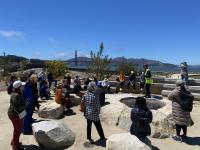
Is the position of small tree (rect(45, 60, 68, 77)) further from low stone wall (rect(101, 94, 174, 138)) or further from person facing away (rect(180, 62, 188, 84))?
low stone wall (rect(101, 94, 174, 138))

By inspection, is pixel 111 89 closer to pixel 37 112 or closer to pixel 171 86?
pixel 171 86

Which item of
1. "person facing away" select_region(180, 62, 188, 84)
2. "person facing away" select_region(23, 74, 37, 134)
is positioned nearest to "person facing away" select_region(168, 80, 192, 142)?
"person facing away" select_region(23, 74, 37, 134)

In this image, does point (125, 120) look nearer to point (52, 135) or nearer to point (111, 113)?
point (111, 113)

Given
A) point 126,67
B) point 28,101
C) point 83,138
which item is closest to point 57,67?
point 126,67

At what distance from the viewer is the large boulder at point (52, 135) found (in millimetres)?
9844

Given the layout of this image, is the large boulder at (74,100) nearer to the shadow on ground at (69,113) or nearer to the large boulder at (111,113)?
the shadow on ground at (69,113)

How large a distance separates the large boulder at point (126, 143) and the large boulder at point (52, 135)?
1377 mm

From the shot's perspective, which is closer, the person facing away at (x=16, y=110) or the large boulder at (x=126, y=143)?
the large boulder at (x=126, y=143)

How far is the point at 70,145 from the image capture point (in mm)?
10273

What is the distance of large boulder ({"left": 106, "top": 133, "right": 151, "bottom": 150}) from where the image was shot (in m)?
8.66

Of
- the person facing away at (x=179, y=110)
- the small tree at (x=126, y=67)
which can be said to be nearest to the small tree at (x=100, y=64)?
the small tree at (x=126, y=67)

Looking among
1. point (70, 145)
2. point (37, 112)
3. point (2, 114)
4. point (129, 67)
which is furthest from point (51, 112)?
point (129, 67)

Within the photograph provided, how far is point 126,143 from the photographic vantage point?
883cm

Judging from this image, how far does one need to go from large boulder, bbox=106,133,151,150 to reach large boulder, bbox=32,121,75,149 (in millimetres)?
1377
